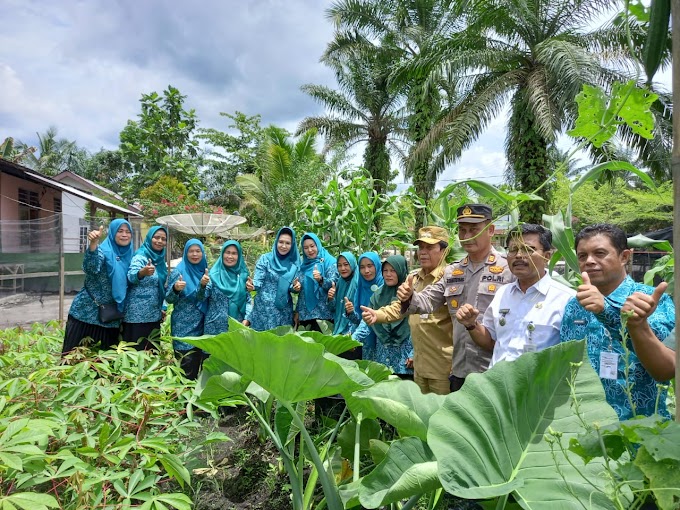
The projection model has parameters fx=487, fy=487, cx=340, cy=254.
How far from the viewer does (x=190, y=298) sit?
12.4ft

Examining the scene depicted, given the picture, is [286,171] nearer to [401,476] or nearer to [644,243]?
[644,243]

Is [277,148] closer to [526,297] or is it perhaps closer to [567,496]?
[526,297]

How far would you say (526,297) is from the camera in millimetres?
2086

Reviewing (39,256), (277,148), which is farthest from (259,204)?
(39,256)

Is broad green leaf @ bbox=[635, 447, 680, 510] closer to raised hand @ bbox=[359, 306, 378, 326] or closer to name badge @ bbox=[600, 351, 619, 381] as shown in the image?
name badge @ bbox=[600, 351, 619, 381]

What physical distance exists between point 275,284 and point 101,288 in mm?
1283

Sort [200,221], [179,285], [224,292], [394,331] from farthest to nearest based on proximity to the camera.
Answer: [200,221], [224,292], [179,285], [394,331]

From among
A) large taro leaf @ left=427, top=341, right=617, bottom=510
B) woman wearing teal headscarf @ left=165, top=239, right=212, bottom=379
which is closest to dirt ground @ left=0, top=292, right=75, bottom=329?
woman wearing teal headscarf @ left=165, top=239, right=212, bottom=379

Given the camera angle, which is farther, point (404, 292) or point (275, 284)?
point (275, 284)

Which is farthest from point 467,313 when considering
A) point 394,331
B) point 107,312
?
point 107,312

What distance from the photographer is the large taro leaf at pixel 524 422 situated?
110 cm

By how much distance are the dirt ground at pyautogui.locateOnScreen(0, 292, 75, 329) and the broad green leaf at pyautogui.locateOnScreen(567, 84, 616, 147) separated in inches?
248

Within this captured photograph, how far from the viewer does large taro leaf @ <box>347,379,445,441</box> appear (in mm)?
1408

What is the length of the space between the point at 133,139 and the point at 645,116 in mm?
23302
